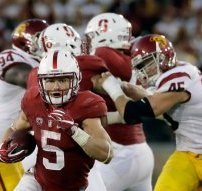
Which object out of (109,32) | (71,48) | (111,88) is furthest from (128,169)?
(109,32)

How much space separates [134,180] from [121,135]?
301 mm

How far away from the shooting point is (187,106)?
4551 mm

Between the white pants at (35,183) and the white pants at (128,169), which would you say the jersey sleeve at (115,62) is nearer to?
the white pants at (128,169)

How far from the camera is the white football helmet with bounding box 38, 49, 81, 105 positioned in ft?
12.9

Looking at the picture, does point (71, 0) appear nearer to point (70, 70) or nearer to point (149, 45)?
point (149, 45)

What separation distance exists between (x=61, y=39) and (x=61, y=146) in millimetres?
1095

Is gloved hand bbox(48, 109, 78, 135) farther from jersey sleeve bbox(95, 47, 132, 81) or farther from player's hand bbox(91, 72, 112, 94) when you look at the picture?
jersey sleeve bbox(95, 47, 132, 81)

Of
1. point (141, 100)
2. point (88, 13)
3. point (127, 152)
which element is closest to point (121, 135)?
point (127, 152)

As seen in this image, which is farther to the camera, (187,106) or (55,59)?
(187,106)

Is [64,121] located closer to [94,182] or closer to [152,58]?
[94,182]

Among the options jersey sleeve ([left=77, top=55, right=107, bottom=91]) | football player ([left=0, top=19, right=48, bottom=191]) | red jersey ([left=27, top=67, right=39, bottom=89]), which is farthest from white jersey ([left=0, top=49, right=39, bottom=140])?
jersey sleeve ([left=77, top=55, right=107, bottom=91])

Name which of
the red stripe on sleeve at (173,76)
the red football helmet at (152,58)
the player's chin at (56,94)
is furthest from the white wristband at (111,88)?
the player's chin at (56,94)

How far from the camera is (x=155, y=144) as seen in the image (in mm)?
7875

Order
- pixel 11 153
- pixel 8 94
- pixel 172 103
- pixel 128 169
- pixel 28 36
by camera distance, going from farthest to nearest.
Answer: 1. pixel 28 36
2. pixel 8 94
3. pixel 128 169
4. pixel 172 103
5. pixel 11 153
